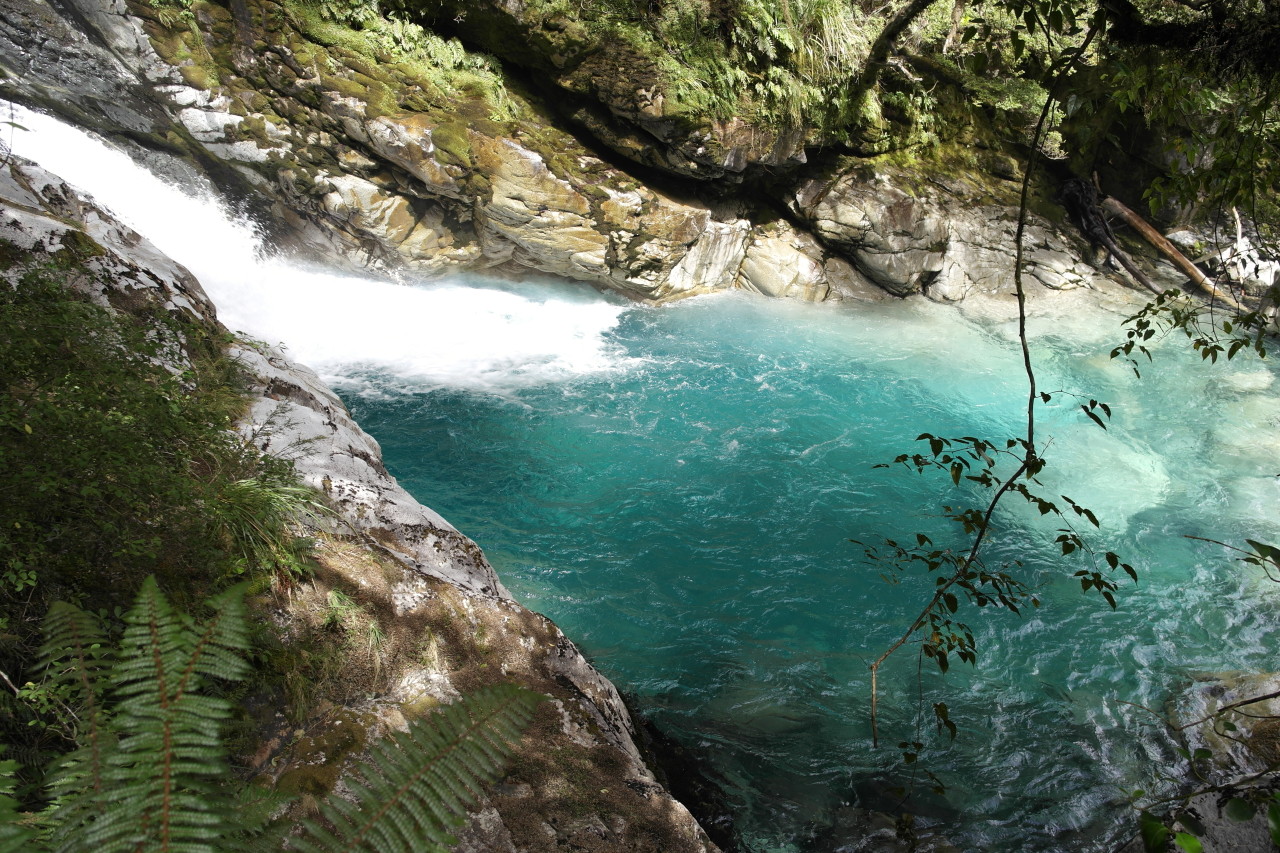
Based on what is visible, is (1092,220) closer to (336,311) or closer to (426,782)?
(336,311)

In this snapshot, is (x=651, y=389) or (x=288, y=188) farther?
(x=288, y=188)

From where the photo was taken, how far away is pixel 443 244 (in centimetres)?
1070

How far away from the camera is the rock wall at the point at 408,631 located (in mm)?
2605

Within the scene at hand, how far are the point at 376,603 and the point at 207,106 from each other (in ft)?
30.1

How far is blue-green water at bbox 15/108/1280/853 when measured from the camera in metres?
4.53

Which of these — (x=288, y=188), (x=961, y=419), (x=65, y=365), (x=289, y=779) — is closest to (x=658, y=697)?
(x=289, y=779)

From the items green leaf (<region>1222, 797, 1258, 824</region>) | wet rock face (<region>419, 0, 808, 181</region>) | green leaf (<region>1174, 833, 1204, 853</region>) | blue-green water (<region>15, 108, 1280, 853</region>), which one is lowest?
blue-green water (<region>15, 108, 1280, 853</region>)

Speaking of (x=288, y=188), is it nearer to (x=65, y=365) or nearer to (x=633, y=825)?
(x=65, y=365)

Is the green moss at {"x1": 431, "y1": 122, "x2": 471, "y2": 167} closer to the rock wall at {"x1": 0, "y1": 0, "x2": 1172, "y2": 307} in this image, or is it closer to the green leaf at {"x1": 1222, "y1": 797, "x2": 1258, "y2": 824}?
the rock wall at {"x1": 0, "y1": 0, "x2": 1172, "y2": 307}

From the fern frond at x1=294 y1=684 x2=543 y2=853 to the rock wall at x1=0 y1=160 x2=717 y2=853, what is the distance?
1191 millimetres

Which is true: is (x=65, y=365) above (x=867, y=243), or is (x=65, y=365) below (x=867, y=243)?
below

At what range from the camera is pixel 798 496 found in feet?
23.2

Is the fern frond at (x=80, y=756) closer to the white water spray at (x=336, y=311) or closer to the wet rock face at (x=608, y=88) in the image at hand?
the white water spray at (x=336, y=311)

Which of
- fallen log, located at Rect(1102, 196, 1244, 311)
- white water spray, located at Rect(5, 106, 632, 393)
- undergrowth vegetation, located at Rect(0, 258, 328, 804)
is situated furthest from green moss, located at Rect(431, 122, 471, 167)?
fallen log, located at Rect(1102, 196, 1244, 311)
